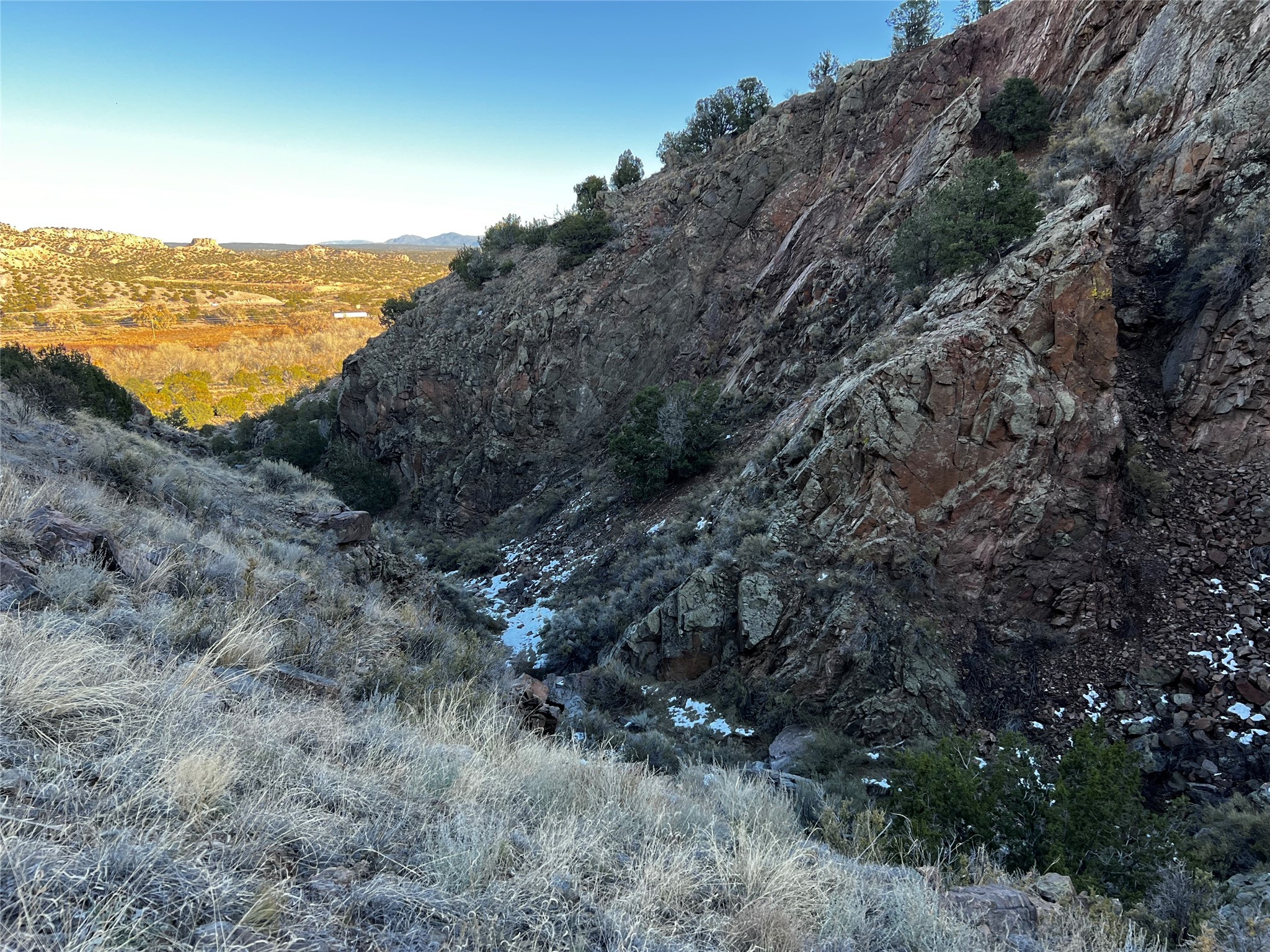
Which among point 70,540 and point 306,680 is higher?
point 70,540

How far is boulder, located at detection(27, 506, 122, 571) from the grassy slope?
9 centimetres

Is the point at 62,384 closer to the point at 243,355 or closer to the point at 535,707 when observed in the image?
the point at 535,707

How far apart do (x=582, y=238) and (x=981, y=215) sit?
46.3ft

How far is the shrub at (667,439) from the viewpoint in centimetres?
1473

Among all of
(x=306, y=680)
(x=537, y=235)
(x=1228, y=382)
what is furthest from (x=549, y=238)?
(x=306, y=680)

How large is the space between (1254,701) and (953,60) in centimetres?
1745

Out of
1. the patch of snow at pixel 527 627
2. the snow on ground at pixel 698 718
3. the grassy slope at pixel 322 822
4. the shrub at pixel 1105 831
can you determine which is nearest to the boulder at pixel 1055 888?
the shrub at pixel 1105 831

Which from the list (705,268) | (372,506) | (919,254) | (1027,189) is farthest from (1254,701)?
(372,506)

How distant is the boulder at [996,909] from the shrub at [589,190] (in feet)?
80.6

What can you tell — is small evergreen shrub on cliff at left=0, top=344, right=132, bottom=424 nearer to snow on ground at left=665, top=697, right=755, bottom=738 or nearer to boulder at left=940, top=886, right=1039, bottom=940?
snow on ground at left=665, top=697, right=755, bottom=738

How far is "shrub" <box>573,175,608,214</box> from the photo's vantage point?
24578 millimetres

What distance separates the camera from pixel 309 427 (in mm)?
24609

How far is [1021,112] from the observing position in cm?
1440

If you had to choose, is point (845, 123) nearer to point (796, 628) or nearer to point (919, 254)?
point (919, 254)
